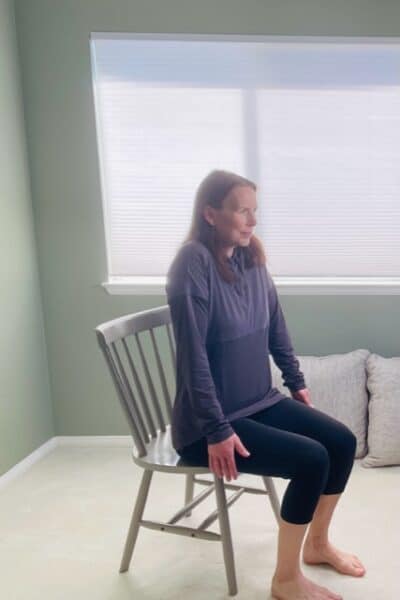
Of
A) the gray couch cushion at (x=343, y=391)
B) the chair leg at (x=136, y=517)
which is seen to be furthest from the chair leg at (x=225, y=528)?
the gray couch cushion at (x=343, y=391)

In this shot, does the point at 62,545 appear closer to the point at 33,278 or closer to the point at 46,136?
the point at 33,278

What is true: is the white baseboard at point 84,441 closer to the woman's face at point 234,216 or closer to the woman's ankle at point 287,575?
the woman's ankle at point 287,575

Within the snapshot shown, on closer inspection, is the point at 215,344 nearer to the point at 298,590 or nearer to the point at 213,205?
the point at 213,205

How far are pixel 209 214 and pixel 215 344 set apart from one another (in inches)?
15.3

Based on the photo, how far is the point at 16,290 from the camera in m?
2.33

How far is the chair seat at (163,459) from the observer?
145 centimetres

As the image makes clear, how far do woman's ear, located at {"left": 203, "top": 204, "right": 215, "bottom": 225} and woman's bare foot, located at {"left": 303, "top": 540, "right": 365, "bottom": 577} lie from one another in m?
1.08

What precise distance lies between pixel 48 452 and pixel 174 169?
1580 mm

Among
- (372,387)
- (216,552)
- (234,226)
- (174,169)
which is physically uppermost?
(174,169)

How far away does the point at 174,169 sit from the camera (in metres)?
2.43

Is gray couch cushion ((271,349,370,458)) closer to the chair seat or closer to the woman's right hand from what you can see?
the chair seat

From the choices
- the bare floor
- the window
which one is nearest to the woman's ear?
the window

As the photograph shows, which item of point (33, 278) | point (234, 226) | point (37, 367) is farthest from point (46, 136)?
point (234, 226)

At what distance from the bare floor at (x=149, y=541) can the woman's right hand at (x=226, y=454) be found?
43cm
